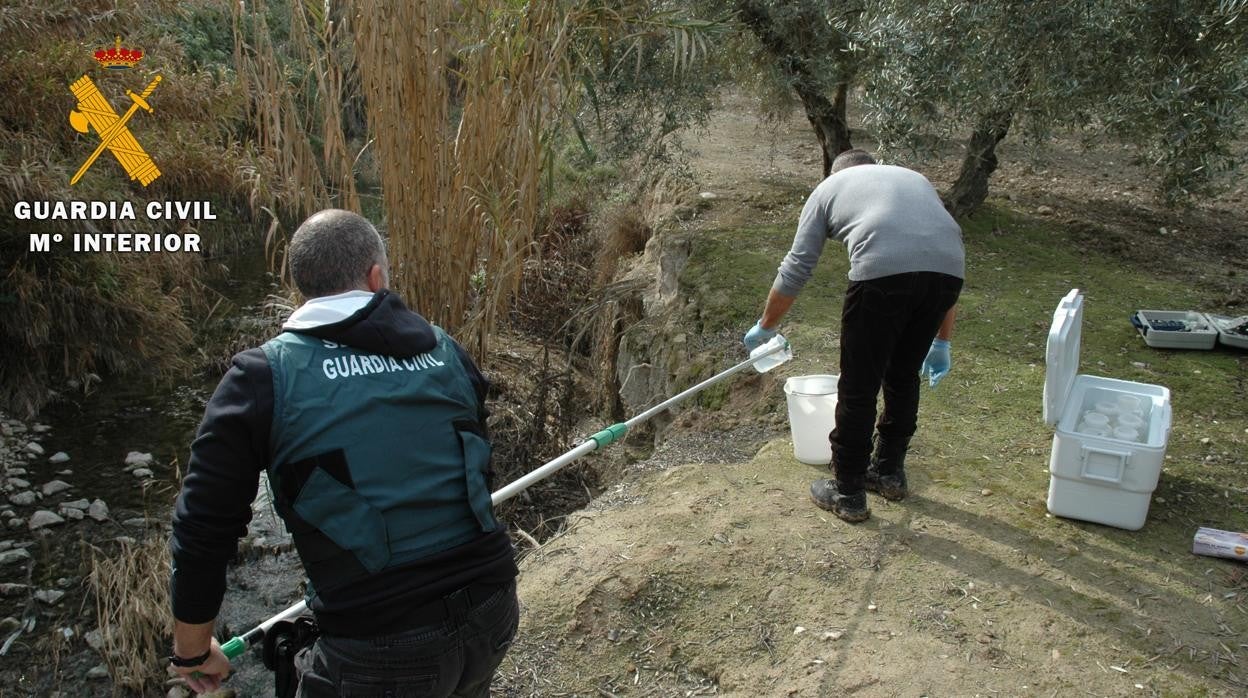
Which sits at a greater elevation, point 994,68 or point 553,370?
point 994,68

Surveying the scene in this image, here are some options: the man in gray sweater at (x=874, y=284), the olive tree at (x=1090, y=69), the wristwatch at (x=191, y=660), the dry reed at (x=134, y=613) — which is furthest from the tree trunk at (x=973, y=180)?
the wristwatch at (x=191, y=660)

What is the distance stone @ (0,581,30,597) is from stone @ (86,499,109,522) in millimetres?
781

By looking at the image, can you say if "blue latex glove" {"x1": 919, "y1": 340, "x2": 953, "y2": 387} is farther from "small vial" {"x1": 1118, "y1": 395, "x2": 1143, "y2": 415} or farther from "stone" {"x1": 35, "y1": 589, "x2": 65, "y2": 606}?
"stone" {"x1": 35, "y1": 589, "x2": 65, "y2": 606}

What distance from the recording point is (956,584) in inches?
128

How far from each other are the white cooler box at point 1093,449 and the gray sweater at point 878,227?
511mm

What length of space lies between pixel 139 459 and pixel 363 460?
5.61m

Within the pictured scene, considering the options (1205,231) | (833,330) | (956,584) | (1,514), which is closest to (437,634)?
(956,584)

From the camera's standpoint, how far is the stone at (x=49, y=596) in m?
4.86

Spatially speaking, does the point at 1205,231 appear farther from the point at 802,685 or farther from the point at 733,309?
the point at 802,685

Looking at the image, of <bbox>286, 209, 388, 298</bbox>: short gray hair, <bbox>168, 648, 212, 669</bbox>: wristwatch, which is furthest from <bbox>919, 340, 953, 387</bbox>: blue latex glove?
<bbox>168, 648, 212, 669</bbox>: wristwatch

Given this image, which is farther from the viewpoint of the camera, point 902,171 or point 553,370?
point 553,370

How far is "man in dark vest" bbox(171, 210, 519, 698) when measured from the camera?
1687 millimetres

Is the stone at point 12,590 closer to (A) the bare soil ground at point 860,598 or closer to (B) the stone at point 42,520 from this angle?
(B) the stone at point 42,520

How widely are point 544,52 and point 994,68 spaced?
2.14 meters
